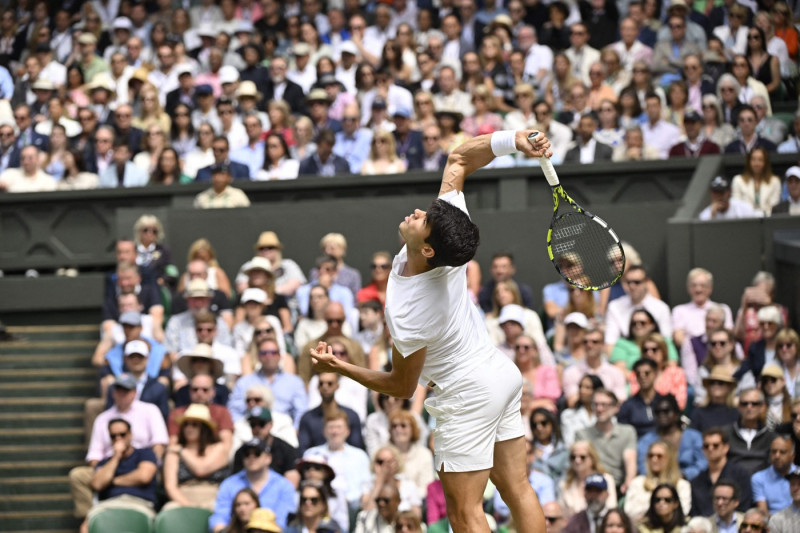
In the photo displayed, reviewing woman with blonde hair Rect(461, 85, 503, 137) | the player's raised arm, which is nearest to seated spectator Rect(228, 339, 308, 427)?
woman with blonde hair Rect(461, 85, 503, 137)

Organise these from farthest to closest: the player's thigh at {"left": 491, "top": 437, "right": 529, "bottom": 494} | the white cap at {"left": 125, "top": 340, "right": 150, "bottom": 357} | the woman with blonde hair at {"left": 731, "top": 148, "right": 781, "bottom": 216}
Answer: the woman with blonde hair at {"left": 731, "top": 148, "right": 781, "bottom": 216} → the white cap at {"left": 125, "top": 340, "right": 150, "bottom": 357} → the player's thigh at {"left": 491, "top": 437, "right": 529, "bottom": 494}

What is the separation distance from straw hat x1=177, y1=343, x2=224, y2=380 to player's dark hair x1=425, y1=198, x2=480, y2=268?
6.09 meters

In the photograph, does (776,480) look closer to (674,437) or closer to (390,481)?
(674,437)

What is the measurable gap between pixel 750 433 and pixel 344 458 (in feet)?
9.81

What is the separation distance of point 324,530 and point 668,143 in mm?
6363

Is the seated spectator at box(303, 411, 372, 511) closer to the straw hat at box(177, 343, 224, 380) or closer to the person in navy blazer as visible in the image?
the straw hat at box(177, 343, 224, 380)

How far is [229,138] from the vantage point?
14914 millimetres

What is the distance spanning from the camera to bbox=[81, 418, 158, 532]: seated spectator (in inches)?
412

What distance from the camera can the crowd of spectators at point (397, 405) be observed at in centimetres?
970

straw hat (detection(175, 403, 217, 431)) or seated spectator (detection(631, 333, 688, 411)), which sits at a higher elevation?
seated spectator (detection(631, 333, 688, 411))

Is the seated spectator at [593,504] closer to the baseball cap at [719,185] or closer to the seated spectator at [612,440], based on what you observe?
the seated spectator at [612,440]

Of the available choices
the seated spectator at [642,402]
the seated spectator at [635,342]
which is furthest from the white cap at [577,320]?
the seated spectator at [642,402]

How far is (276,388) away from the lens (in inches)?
442

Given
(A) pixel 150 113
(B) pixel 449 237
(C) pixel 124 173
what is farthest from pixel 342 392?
(B) pixel 449 237
